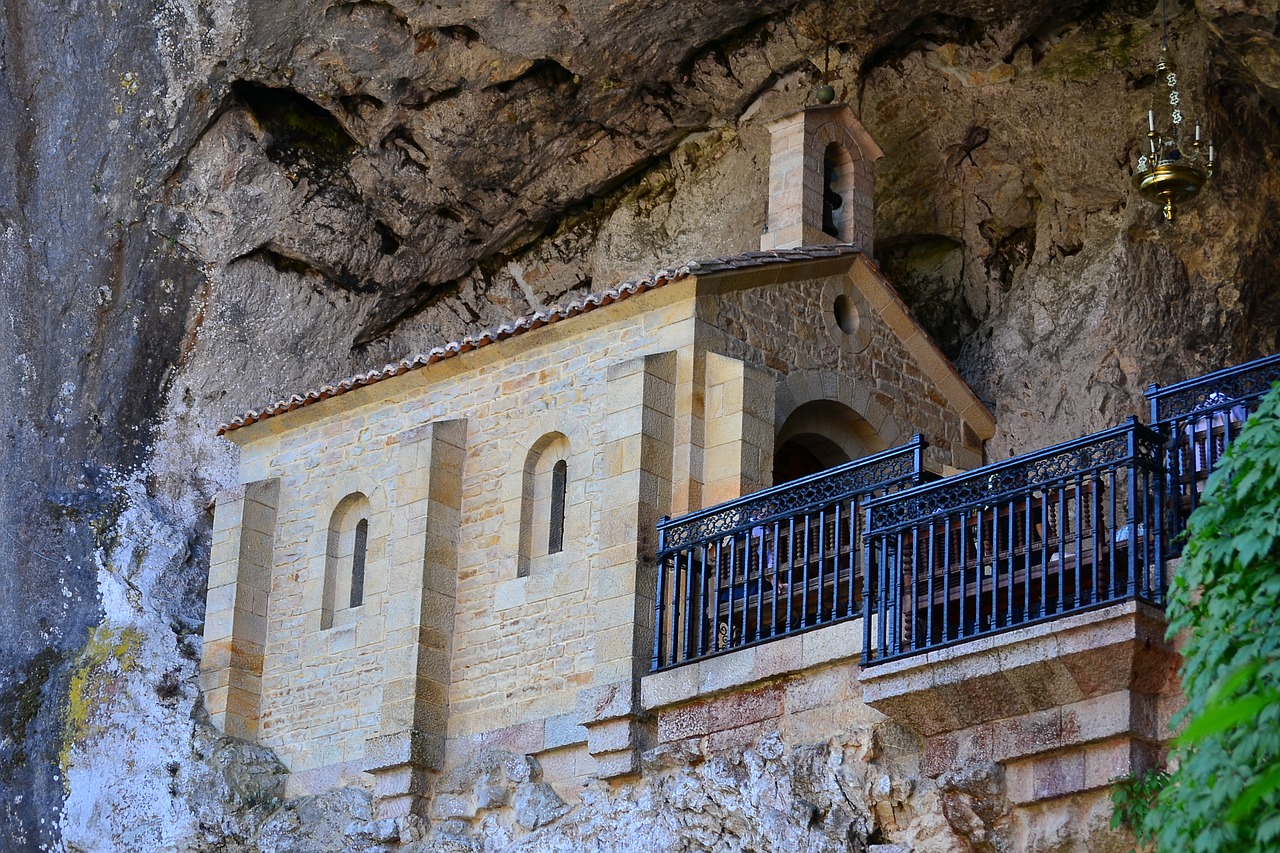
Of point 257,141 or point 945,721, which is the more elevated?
point 257,141

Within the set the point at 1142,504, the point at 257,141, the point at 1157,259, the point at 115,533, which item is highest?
the point at 257,141

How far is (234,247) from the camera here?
1909 cm

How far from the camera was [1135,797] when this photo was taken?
34.5 ft

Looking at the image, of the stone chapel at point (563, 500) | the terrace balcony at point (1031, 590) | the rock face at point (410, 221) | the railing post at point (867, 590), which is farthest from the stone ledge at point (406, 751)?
the railing post at point (867, 590)

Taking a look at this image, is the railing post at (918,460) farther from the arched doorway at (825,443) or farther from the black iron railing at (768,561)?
the arched doorway at (825,443)

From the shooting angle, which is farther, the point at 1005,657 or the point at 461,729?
the point at 461,729

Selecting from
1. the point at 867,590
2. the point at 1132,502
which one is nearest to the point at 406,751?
the point at 867,590

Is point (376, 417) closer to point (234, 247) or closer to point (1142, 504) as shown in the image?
point (234, 247)

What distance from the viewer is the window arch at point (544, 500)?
15.1 m

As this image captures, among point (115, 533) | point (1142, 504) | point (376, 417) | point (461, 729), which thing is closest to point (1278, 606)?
point (1142, 504)


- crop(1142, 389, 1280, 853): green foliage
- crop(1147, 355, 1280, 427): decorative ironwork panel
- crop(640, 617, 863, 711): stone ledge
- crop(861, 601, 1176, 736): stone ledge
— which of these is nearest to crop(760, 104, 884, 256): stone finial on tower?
crop(640, 617, 863, 711): stone ledge

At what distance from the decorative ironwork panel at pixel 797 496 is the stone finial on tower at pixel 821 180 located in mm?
3891

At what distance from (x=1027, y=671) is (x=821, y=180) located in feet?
23.0

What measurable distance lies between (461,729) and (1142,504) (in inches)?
249
